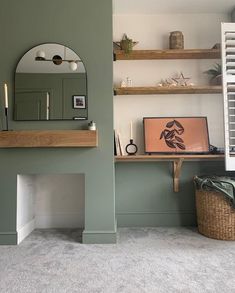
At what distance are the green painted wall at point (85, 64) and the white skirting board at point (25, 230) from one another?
0.46 m

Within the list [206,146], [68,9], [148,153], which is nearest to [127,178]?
[148,153]

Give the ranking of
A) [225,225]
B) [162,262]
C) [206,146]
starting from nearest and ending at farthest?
[162,262]
[225,225]
[206,146]

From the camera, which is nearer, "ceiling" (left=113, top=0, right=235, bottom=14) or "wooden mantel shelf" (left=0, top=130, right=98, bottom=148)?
"wooden mantel shelf" (left=0, top=130, right=98, bottom=148)

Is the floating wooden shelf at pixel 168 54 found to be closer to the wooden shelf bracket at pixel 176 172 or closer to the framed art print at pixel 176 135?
the framed art print at pixel 176 135

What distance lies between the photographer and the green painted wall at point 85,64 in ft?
8.09

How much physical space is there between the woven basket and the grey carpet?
3.6 inches

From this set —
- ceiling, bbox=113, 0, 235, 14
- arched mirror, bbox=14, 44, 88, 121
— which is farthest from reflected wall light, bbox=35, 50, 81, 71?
ceiling, bbox=113, 0, 235, 14

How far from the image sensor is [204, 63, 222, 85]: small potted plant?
289 cm

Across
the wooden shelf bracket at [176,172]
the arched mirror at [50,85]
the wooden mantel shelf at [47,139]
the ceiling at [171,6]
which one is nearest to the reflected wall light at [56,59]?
the arched mirror at [50,85]

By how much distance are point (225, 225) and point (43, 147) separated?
6.30 feet

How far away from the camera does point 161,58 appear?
3.04 meters

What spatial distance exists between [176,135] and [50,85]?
1.50 metres

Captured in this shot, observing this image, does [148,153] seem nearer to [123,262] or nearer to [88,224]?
[88,224]

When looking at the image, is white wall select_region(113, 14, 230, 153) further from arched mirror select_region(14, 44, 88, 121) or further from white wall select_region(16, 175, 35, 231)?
white wall select_region(16, 175, 35, 231)
